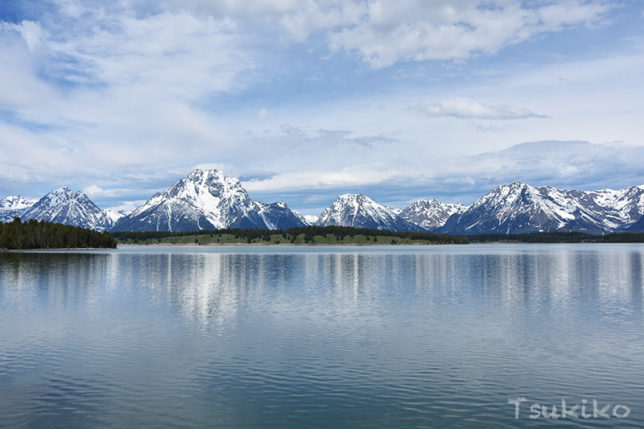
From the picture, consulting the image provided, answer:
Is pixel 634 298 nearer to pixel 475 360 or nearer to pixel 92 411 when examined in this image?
pixel 475 360

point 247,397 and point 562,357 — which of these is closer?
point 247,397

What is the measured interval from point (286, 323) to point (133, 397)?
24.5 metres

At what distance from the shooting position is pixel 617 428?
81.0ft

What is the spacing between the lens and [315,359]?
3794cm

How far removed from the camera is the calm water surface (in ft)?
88.4

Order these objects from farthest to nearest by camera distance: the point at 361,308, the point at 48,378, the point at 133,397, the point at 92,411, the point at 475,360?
1. the point at 361,308
2. the point at 475,360
3. the point at 48,378
4. the point at 133,397
5. the point at 92,411

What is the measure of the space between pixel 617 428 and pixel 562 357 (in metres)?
14.4

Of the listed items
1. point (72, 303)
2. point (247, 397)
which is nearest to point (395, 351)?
point (247, 397)

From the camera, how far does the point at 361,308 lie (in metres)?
63.4

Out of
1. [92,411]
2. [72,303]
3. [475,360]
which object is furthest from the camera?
[72,303]

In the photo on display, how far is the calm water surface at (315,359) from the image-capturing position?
26.9 m

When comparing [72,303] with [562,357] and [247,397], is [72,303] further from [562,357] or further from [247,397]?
[562,357]

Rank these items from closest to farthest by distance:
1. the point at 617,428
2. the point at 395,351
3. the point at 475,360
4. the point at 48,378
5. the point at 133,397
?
the point at 617,428 → the point at 133,397 → the point at 48,378 → the point at 475,360 → the point at 395,351

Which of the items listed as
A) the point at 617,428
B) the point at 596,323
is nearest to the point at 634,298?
the point at 596,323
